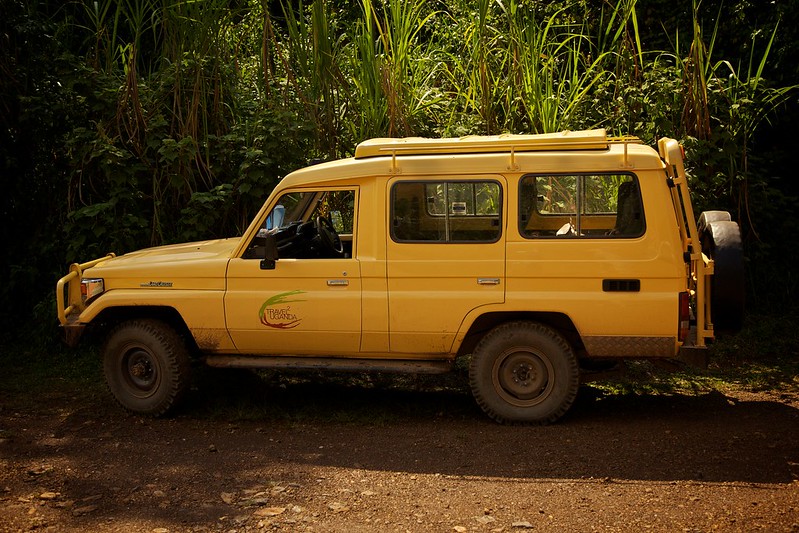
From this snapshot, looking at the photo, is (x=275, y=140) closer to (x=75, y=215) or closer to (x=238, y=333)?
(x=75, y=215)

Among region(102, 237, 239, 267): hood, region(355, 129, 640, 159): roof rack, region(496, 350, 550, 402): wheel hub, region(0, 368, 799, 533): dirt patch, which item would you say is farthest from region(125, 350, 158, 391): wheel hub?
region(496, 350, 550, 402): wheel hub

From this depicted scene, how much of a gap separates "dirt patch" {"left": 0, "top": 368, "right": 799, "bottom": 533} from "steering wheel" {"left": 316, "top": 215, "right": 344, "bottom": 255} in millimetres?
1255

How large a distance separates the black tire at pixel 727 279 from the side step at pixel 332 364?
1894 millimetres

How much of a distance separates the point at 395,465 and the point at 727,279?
2550mm

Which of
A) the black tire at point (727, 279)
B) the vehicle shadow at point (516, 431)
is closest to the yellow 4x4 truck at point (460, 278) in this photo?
the black tire at point (727, 279)

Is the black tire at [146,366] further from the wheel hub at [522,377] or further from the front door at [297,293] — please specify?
the wheel hub at [522,377]

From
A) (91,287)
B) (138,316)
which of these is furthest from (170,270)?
(91,287)

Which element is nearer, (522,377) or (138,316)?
(522,377)

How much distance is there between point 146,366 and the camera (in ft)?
22.8

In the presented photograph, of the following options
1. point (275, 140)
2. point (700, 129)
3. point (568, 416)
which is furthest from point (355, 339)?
point (700, 129)

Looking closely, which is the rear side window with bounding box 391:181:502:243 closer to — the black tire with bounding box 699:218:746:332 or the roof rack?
the roof rack

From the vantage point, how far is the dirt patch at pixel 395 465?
4.82 metres

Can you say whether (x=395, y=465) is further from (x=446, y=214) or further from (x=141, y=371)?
(x=141, y=371)

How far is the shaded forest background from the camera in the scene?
29.7 feet
